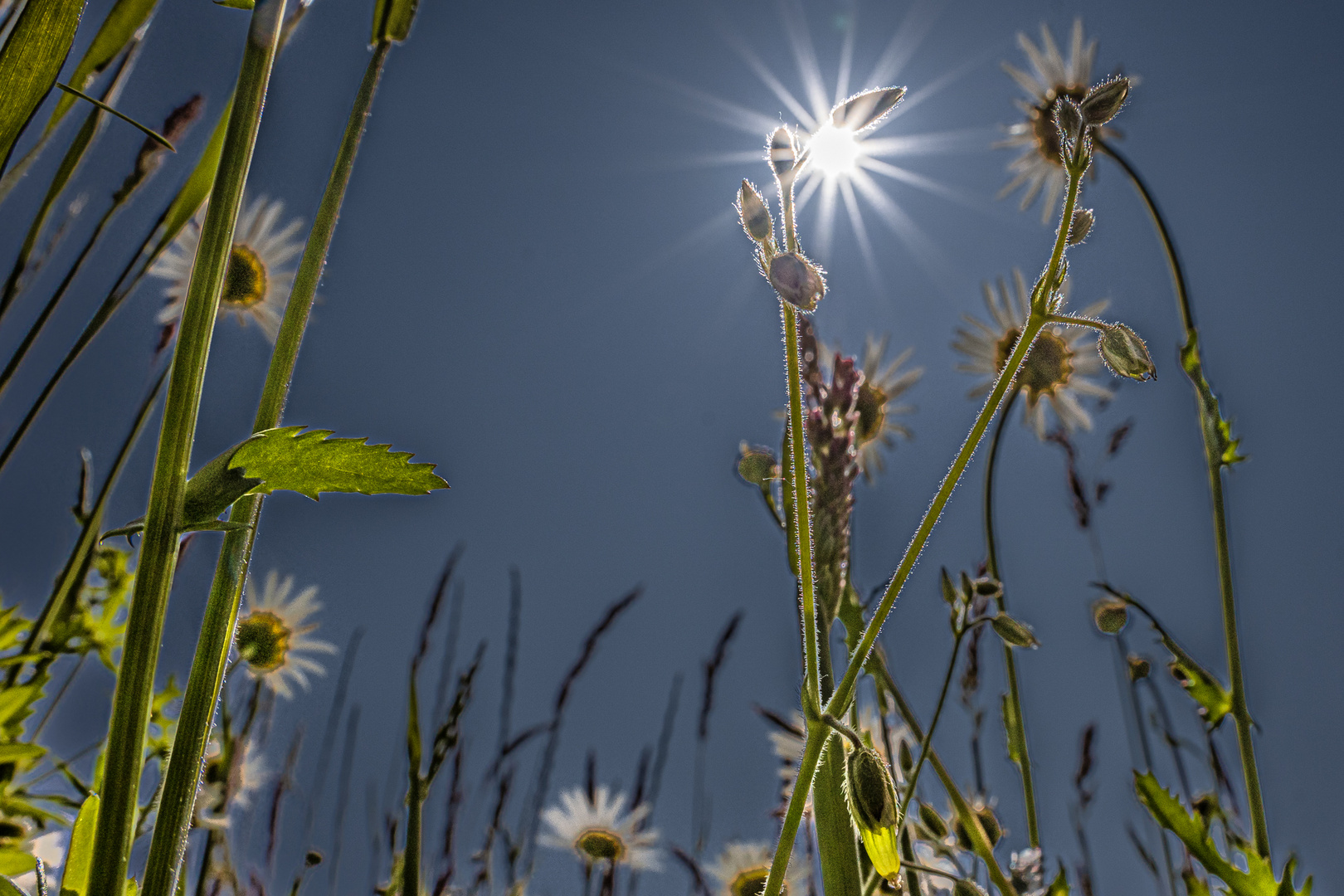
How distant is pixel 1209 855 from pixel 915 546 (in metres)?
0.49

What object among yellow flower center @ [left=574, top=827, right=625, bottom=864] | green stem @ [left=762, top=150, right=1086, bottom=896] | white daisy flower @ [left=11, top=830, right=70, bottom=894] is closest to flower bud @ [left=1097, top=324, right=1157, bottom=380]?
green stem @ [left=762, top=150, right=1086, bottom=896]

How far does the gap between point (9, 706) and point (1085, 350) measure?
1.50 m

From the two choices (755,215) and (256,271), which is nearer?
(755,215)

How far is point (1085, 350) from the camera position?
1.45 meters

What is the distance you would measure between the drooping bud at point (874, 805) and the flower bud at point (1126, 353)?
27 centimetres

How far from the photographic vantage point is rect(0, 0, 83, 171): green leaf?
28cm

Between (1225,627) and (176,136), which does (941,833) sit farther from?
(176,136)

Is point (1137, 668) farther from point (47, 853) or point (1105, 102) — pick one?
point (47, 853)

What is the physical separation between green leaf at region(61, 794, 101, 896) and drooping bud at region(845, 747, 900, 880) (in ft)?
1.00

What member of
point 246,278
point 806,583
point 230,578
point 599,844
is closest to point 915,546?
point 806,583

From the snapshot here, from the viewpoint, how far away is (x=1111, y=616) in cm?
94

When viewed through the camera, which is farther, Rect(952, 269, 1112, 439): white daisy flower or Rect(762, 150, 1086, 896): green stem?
Rect(952, 269, 1112, 439): white daisy flower

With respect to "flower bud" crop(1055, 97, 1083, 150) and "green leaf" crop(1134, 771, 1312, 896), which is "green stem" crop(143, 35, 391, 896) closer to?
"flower bud" crop(1055, 97, 1083, 150)

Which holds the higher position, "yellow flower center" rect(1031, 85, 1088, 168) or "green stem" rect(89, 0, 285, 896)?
"yellow flower center" rect(1031, 85, 1088, 168)
